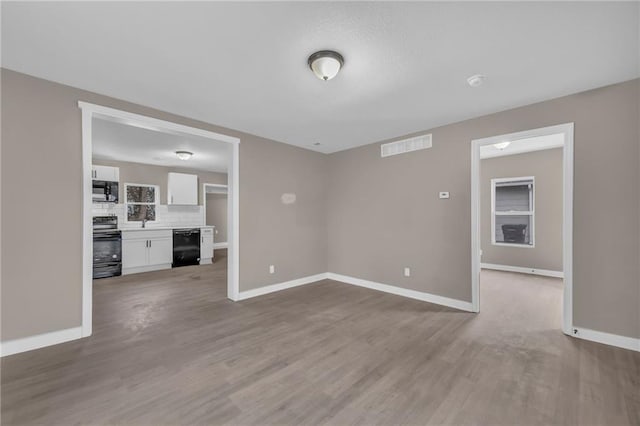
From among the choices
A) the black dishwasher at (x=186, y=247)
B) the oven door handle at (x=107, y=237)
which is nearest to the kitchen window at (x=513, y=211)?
the black dishwasher at (x=186, y=247)

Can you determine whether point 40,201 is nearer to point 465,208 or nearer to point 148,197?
point 148,197

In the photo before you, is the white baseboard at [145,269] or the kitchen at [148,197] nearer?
the kitchen at [148,197]

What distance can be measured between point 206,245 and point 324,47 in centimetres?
614

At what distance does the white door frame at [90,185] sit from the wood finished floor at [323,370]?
1.46 feet

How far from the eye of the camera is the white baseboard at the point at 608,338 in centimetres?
242

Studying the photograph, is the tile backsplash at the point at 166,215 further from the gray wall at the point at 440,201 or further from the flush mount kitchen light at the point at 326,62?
the flush mount kitchen light at the point at 326,62

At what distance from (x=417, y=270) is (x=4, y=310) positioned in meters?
4.62

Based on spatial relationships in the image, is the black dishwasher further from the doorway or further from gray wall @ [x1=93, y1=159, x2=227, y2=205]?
the doorway

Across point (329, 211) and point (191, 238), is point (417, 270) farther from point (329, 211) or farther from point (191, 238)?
point (191, 238)

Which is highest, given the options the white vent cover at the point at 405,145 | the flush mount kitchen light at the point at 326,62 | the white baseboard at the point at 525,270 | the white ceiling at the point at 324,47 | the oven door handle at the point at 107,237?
the white ceiling at the point at 324,47

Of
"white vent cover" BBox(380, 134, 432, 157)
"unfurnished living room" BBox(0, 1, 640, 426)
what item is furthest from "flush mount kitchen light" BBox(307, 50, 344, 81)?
"white vent cover" BBox(380, 134, 432, 157)

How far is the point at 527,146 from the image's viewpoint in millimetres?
5215

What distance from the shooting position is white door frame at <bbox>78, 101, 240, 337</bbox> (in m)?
2.66

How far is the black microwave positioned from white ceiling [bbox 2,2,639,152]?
3550 mm
